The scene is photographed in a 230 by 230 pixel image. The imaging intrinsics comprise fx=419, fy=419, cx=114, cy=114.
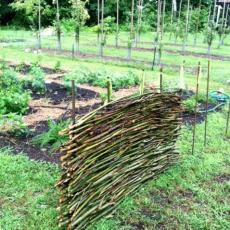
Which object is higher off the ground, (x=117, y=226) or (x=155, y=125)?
(x=155, y=125)

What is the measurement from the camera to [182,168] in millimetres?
4660

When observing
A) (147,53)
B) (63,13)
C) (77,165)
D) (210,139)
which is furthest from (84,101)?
(63,13)

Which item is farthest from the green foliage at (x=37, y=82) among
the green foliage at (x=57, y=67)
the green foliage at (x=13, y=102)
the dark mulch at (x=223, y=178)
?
the dark mulch at (x=223, y=178)

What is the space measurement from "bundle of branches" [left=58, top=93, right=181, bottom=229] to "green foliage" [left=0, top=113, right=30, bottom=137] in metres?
1.76

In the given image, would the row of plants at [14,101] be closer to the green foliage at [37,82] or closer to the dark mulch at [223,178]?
the green foliage at [37,82]

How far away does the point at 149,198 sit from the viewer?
3.92 metres

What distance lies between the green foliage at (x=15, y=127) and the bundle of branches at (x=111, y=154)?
1762 millimetres

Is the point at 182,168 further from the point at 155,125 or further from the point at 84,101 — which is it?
the point at 84,101

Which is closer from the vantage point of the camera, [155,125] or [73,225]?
[73,225]

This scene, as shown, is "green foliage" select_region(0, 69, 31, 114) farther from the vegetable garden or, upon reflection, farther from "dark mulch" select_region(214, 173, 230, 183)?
"dark mulch" select_region(214, 173, 230, 183)

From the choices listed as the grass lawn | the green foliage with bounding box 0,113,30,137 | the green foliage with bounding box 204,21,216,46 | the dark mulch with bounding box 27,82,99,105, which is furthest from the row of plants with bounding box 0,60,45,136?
the green foliage with bounding box 204,21,216,46

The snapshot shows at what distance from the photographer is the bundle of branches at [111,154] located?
10.2ft

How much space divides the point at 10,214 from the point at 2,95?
260 centimetres

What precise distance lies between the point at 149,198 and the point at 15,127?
2.11 metres
